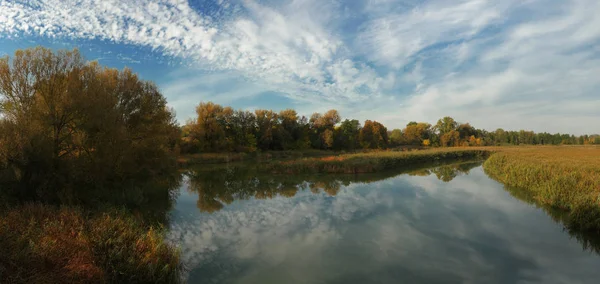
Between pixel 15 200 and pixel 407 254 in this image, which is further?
pixel 15 200

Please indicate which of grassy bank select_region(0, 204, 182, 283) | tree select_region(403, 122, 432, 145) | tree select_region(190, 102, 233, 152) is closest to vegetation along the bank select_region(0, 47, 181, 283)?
grassy bank select_region(0, 204, 182, 283)

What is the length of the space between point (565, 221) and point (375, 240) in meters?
8.37

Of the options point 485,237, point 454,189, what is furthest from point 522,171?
point 485,237

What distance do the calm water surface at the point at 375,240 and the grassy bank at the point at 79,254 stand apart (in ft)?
3.72

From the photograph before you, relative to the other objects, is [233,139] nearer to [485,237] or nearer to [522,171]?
[522,171]

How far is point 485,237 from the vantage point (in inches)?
399

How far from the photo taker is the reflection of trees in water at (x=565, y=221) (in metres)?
9.15

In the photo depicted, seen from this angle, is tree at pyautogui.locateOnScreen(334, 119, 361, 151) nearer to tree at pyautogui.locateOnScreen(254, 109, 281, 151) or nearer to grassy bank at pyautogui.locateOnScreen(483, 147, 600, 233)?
tree at pyautogui.locateOnScreen(254, 109, 281, 151)

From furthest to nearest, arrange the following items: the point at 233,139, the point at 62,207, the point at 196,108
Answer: the point at 233,139, the point at 196,108, the point at 62,207

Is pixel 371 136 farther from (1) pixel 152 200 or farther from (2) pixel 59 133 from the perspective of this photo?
(2) pixel 59 133

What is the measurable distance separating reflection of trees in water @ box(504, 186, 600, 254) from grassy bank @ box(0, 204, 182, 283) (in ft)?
41.6

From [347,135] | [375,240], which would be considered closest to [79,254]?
[375,240]

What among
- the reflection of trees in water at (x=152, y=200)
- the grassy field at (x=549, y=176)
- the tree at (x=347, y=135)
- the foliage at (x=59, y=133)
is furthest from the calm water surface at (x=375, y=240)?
the tree at (x=347, y=135)

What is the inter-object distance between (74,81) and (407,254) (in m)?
16.4
